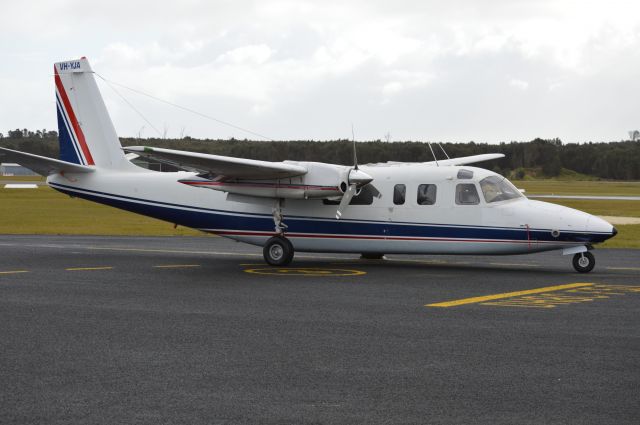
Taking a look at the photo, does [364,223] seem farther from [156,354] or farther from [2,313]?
[156,354]

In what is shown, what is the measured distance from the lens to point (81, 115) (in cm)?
2498

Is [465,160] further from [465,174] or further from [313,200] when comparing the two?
[313,200]

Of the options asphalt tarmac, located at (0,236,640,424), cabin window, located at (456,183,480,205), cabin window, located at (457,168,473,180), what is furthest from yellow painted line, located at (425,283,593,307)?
cabin window, located at (457,168,473,180)

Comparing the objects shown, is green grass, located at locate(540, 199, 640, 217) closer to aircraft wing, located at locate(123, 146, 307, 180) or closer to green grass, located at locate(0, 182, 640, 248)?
green grass, located at locate(0, 182, 640, 248)

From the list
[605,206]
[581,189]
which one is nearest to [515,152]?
[581,189]

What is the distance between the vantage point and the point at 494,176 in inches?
830

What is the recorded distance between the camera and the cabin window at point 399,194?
2156cm

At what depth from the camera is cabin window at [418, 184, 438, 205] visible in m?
21.2

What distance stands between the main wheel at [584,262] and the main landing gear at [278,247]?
7124 millimetres

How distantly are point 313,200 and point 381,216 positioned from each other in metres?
1.88

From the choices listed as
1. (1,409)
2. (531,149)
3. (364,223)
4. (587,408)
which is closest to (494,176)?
(364,223)

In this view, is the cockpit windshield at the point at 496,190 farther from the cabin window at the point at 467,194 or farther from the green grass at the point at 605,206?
the green grass at the point at 605,206

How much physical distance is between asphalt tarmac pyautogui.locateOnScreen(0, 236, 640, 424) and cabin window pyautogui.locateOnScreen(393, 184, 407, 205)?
6.75ft

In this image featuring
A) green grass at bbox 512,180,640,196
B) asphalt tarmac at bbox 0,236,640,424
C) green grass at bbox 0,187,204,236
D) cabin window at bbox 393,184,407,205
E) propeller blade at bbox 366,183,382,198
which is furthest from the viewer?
green grass at bbox 512,180,640,196
